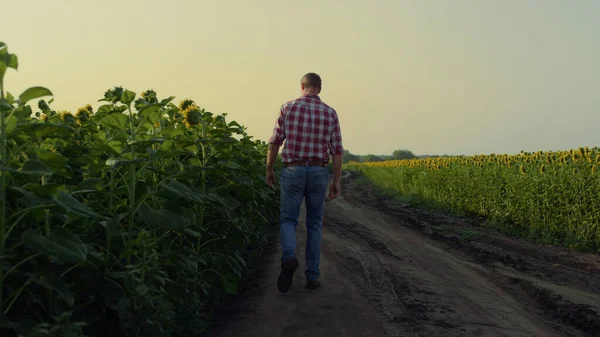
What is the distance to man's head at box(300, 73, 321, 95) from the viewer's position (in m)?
7.05

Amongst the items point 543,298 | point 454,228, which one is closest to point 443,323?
point 543,298

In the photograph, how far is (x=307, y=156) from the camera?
686 centimetres

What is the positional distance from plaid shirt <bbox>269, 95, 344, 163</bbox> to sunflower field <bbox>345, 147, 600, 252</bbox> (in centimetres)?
703

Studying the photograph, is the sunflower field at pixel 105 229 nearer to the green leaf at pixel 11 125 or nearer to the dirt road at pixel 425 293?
the green leaf at pixel 11 125

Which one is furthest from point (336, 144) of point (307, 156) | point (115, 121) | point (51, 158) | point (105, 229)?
point (51, 158)

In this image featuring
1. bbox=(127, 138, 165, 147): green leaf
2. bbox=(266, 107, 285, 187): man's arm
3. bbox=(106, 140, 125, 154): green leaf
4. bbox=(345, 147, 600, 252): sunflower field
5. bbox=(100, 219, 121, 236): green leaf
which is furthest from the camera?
bbox=(345, 147, 600, 252): sunflower field

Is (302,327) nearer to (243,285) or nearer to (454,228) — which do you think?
(243,285)

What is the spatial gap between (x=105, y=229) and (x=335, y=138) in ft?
12.3

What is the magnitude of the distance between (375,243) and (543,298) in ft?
12.3

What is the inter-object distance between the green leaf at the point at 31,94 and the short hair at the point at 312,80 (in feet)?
14.1

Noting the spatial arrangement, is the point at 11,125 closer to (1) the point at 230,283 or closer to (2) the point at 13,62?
(2) the point at 13,62

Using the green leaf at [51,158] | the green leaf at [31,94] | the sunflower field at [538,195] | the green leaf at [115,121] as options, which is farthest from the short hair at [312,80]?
the sunflower field at [538,195]

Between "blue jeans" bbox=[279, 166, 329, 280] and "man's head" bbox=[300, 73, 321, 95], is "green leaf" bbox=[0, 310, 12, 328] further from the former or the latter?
"man's head" bbox=[300, 73, 321, 95]

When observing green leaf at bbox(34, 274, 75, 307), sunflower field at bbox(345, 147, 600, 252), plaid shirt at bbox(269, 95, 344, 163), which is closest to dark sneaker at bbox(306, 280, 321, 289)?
plaid shirt at bbox(269, 95, 344, 163)
